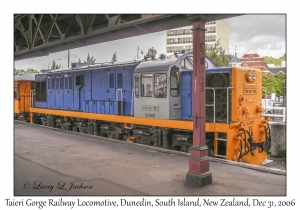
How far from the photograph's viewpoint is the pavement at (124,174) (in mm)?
5836

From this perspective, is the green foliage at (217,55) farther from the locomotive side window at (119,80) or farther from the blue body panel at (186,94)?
the blue body panel at (186,94)

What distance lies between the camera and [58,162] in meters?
8.16

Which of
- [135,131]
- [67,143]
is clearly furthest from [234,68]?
[67,143]

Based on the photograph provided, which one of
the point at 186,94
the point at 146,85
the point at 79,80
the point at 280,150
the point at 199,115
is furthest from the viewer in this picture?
the point at 79,80

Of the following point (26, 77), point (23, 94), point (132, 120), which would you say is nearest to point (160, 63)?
point (132, 120)

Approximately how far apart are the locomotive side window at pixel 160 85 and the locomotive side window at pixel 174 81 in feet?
0.75

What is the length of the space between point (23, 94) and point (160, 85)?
556 inches

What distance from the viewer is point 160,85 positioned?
33.1 ft

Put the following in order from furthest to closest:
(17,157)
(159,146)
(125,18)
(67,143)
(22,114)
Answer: (22,114), (67,143), (159,146), (17,157), (125,18)

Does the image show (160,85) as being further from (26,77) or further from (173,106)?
(26,77)

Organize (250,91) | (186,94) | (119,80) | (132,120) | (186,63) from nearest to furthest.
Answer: (250,91), (186,94), (186,63), (132,120), (119,80)
